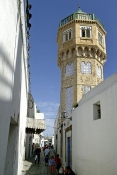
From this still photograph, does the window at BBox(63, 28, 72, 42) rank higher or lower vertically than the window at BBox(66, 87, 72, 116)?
higher

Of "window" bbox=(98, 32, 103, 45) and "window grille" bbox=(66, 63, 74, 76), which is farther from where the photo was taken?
"window" bbox=(98, 32, 103, 45)

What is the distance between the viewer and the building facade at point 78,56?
16.2 meters

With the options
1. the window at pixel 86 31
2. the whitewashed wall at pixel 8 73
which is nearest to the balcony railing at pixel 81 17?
the window at pixel 86 31

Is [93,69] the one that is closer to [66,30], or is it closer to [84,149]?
[66,30]

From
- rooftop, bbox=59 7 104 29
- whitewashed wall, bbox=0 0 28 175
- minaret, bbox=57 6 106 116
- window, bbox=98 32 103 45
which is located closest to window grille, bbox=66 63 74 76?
minaret, bbox=57 6 106 116

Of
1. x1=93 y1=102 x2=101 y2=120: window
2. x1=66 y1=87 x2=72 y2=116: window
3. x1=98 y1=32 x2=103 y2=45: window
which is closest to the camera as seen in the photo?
x1=93 y1=102 x2=101 y2=120: window

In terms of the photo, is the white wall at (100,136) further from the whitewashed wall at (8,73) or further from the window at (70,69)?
the window at (70,69)

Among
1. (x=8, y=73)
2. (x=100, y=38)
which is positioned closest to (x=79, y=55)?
(x=100, y=38)

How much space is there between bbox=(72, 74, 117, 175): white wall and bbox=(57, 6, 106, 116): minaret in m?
7.08

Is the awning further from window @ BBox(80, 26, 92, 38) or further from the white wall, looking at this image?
window @ BBox(80, 26, 92, 38)

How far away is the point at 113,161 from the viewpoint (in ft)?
18.0

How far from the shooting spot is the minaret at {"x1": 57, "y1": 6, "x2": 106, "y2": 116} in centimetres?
1627

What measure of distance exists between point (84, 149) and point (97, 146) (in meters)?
1.60

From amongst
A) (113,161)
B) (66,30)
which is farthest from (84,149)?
(66,30)
